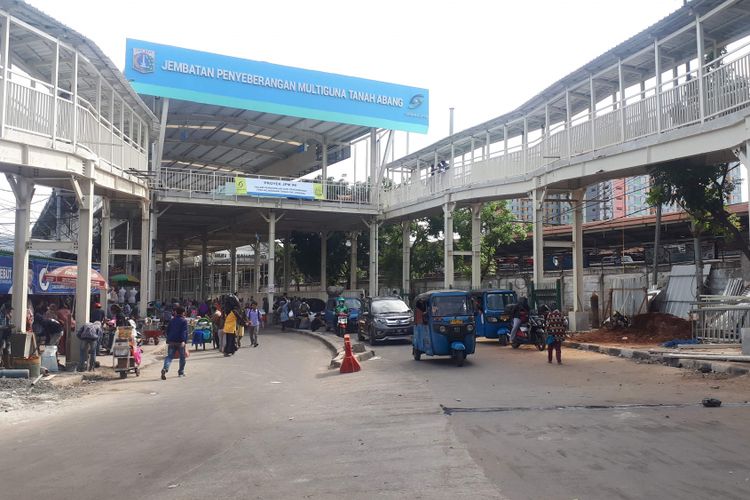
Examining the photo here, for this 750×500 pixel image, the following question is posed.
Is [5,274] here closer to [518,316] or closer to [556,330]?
[518,316]

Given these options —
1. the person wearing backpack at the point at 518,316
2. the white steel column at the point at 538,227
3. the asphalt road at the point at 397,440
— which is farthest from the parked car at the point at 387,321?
the asphalt road at the point at 397,440

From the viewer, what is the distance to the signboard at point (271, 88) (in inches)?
1098

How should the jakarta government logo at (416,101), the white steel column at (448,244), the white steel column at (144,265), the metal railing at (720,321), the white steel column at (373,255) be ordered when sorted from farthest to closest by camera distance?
1. the white steel column at (373,255)
2. the jakarta government logo at (416,101)
3. the white steel column at (448,244)
4. the white steel column at (144,265)
5. the metal railing at (720,321)

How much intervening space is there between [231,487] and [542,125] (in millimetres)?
22395

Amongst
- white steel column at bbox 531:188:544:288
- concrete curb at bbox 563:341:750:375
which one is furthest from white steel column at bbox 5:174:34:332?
white steel column at bbox 531:188:544:288

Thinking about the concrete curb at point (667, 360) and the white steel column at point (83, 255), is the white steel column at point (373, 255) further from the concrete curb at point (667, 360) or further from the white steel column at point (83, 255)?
the white steel column at point (83, 255)

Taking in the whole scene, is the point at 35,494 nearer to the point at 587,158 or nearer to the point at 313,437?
the point at 313,437

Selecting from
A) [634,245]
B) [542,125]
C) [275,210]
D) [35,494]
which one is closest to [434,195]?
[542,125]

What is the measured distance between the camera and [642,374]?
1287 cm

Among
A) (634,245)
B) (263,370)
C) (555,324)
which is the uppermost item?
(634,245)

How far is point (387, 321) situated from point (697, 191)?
34.8 feet

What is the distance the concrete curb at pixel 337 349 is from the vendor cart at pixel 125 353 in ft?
15.5

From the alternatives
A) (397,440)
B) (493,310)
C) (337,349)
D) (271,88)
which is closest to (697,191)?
(493,310)

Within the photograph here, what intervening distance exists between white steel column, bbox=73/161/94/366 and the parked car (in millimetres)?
9926
